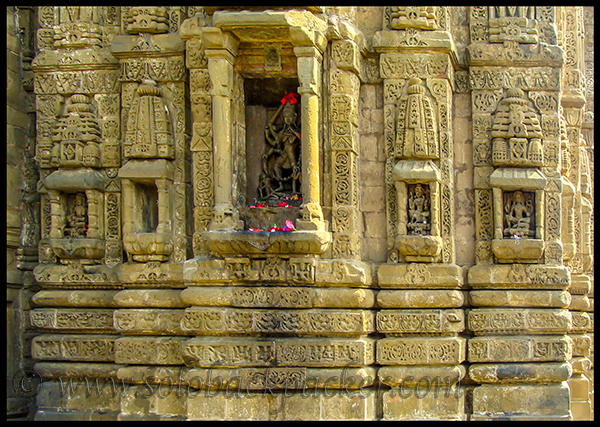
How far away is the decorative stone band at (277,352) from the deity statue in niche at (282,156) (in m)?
1.91

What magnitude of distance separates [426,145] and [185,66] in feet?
10.9

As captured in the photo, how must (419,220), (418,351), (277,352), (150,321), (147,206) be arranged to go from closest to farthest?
(277,352) → (418,351) → (419,220) → (150,321) → (147,206)

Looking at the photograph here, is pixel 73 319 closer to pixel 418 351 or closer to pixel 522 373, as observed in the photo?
pixel 418 351

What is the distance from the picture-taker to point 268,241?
8.24 m

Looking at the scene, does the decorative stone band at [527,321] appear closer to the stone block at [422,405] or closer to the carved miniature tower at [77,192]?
the stone block at [422,405]

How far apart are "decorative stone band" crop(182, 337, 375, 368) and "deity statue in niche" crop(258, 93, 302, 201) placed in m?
1.91

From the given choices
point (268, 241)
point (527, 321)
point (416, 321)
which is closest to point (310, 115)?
Answer: point (268, 241)

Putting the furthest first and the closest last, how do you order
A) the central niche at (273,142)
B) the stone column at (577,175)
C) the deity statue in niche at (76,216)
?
the stone column at (577,175) < the deity statue in niche at (76,216) < the central niche at (273,142)

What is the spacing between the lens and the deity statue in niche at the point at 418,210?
8.76 meters

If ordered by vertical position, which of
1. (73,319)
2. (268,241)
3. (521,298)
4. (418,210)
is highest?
(418,210)

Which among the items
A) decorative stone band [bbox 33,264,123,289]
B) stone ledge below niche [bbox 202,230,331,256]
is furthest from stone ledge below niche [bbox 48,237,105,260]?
stone ledge below niche [bbox 202,230,331,256]

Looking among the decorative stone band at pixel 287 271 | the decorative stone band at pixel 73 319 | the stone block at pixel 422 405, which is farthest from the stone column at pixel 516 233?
the decorative stone band at pixel 73 319

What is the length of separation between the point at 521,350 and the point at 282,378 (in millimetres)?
3020

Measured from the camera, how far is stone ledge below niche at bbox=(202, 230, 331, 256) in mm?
8203
